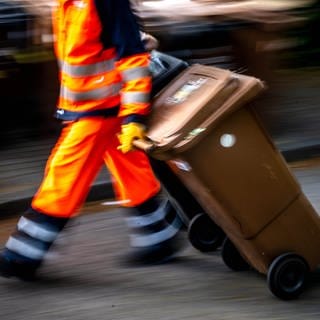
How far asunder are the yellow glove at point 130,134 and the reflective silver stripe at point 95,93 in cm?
28

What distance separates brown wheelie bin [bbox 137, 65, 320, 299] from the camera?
13.8 ft

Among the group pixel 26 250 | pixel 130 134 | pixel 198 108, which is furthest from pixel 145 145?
pixel 26 250

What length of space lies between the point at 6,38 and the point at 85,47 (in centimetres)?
297

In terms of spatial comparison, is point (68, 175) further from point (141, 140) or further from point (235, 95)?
point (235, 95)

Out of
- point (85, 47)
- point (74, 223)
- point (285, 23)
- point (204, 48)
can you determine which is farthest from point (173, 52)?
point (85, 47)

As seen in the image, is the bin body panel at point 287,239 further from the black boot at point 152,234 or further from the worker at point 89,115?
the worker at point 89,115

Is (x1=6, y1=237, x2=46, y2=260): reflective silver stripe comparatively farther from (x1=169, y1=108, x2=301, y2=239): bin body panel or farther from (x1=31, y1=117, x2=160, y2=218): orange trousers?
(x1=169, y1=108, x2=301, y2=239): bin body panel

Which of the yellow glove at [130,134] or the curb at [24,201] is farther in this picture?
the curb at [24,201]

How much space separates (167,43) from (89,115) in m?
2.99

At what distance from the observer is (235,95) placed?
4.23 metres

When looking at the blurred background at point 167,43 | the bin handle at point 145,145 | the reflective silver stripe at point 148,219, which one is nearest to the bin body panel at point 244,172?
the bin handle at point 145,145

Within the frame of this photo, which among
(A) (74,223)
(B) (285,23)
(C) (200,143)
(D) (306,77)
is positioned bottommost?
(D) (306,77)

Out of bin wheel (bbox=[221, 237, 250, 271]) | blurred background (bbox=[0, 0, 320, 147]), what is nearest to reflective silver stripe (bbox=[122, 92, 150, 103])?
bin wheel (bbox=[221, 237, 250, 271])

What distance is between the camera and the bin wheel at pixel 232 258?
475 cm
